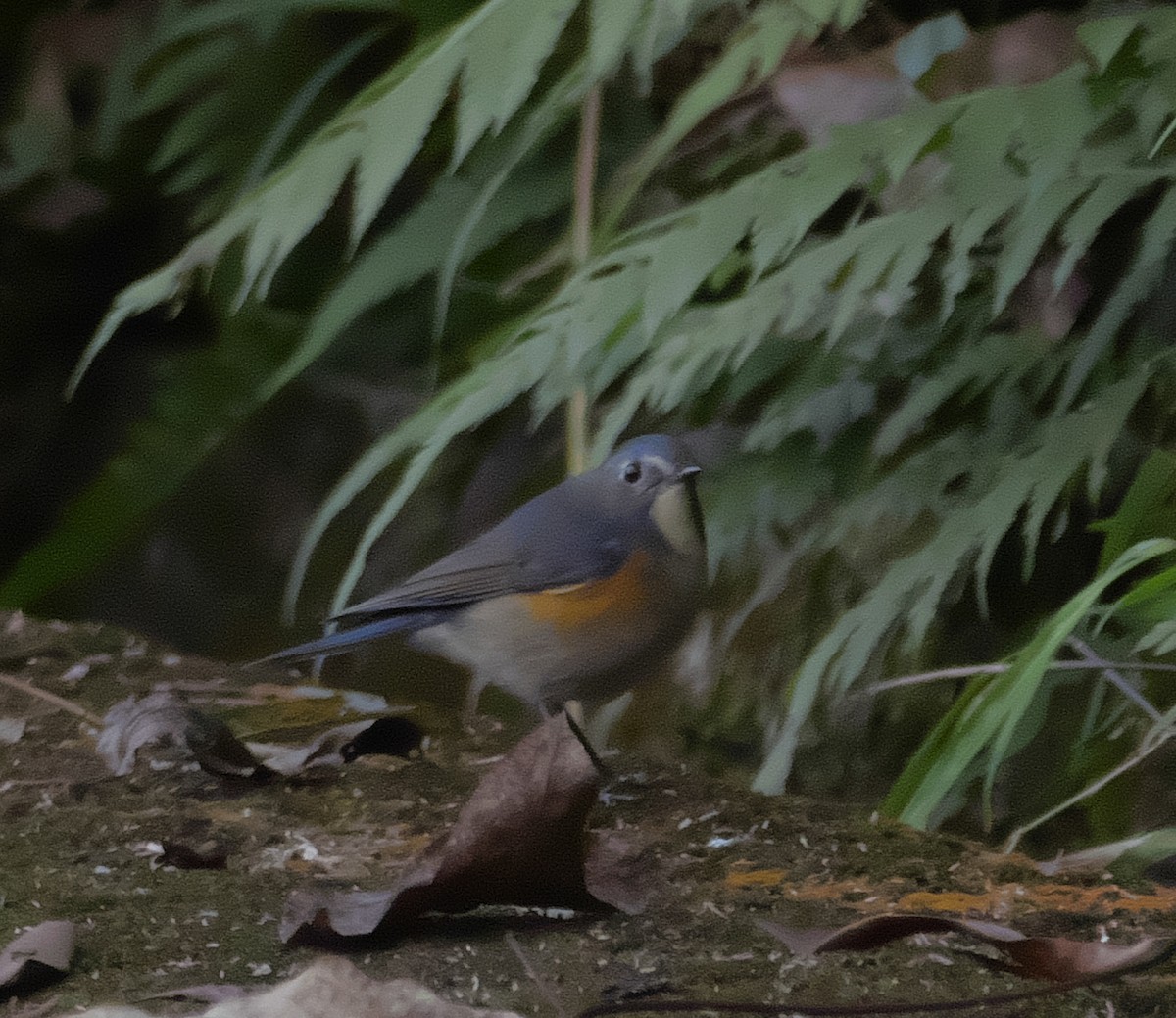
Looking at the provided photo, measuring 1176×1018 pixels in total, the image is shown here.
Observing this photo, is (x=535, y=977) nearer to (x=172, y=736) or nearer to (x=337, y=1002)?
(x=337, y=1002)

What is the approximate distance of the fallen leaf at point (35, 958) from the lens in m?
1.12

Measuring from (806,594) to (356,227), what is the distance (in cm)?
104

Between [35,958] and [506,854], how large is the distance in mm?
351

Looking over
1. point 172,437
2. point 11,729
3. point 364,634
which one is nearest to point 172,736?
point 11,729

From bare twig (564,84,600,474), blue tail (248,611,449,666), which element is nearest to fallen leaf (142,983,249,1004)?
blue tail (248,611,449,666)

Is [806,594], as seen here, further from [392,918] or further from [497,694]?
[392,918]

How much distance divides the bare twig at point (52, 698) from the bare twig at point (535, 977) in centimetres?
86

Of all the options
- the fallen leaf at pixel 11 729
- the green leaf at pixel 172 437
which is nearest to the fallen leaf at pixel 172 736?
the fallen leaf at pixel 11 729

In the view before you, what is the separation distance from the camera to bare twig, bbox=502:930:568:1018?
1.09 meters

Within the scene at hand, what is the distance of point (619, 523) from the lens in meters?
1.96

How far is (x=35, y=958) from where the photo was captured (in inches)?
44.5

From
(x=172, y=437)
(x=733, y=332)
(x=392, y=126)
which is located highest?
(x=392, y=126)

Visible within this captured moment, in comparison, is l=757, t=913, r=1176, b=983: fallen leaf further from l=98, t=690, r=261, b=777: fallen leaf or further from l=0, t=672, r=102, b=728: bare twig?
l=0, t=672, r=102, b=728: bare twig

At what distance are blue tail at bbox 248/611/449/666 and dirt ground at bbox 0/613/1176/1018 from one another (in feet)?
0.62
